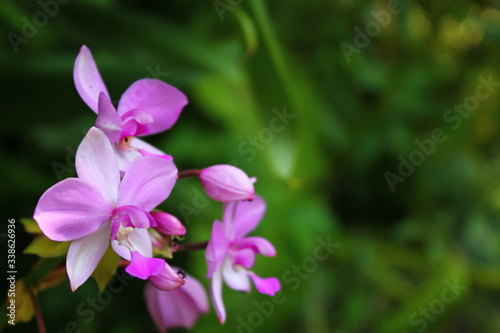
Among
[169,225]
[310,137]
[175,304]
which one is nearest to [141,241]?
[169,225]

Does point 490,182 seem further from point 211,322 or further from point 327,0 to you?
point 211,322

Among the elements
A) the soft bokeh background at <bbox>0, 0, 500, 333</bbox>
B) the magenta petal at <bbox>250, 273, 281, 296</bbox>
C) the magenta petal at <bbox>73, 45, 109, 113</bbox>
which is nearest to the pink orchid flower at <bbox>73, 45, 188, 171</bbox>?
the magenta petal at <bbox>73, 45, 109, 113</bbox>

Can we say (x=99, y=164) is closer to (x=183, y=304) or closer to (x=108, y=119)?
(x=108, y=119)

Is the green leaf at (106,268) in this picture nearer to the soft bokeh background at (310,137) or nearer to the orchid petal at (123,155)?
the orchid petal at (123,155)

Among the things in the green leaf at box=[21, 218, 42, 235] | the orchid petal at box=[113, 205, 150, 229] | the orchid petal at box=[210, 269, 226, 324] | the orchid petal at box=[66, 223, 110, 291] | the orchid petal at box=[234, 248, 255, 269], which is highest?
the orchid petal at box=[113, 205, 150, 229]

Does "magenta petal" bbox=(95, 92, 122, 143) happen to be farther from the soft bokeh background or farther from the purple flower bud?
the soft bokeh background

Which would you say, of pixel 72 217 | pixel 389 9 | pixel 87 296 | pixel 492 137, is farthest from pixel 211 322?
pixel 492 137

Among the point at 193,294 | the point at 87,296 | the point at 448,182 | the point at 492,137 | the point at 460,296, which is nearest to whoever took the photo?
the point at 193,294
